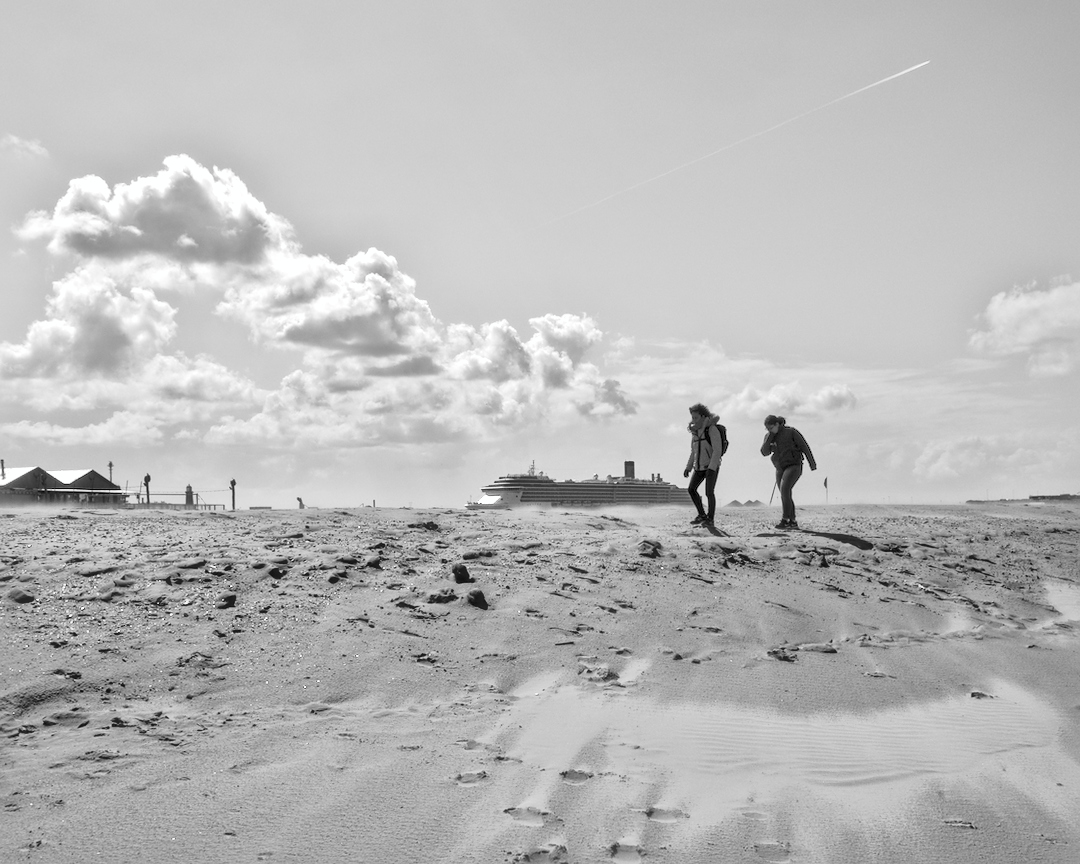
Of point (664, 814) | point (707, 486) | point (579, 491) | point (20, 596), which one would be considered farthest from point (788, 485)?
point (579, 491)

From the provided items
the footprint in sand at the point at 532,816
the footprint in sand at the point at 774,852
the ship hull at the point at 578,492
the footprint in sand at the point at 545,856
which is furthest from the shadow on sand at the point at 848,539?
the ship hull at the point at 578,492

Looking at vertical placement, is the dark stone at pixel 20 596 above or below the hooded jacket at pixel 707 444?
below

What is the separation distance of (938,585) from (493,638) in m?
5.49

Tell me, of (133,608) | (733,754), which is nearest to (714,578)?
(733,754)

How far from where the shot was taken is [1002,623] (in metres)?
8.78

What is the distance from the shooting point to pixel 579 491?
71250 mm

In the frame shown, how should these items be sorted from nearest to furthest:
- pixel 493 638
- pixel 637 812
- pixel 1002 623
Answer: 1. pixel 637 812
2. pixel 493 638
3. pixel 1002 623

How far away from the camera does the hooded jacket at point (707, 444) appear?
40.9 feet

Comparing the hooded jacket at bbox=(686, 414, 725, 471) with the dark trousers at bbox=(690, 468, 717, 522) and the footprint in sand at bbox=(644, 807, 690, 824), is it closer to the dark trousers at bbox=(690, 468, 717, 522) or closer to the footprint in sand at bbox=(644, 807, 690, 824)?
the dark trousers at bbox=(690, 468, 717, 522)

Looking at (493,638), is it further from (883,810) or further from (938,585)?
(938,585)

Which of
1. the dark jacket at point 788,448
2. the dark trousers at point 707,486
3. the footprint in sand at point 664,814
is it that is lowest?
the footprint in sand at point 664,814

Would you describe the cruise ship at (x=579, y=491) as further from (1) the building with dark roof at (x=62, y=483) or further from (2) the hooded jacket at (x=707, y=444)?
(2) the hooded jacket at (x=707, y=444)

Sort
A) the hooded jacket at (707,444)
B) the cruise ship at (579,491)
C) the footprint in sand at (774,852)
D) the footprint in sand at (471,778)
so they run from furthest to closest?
the cruise ship at (579,491) → the hooded jacket at (707,444) → the footprint in sand at (471,778) → the footprint in sand at (774,852)

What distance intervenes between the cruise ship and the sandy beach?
2342 inches
